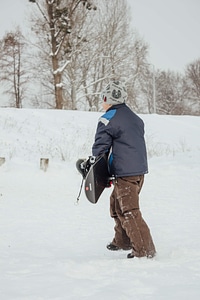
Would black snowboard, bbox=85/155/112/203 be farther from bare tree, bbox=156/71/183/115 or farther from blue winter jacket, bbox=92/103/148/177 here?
bare tree, bbox=156/71/183/115

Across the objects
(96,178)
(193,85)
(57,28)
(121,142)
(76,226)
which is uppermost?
(57,28)

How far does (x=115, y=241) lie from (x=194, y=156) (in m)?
8.97

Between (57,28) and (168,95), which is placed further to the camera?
(168,95)

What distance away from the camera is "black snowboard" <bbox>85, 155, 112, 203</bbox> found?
4.40m

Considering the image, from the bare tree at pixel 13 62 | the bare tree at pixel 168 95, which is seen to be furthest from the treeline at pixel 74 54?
the bare tree at pixel 168 95

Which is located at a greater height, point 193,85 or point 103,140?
point 193,85

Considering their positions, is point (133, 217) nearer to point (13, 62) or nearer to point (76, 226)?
point (76, 226)

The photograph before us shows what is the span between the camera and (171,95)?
196ft

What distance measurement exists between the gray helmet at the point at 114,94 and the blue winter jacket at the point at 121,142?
0.40 feet

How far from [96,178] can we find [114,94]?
85 centimetres

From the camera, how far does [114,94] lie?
4.48 metres

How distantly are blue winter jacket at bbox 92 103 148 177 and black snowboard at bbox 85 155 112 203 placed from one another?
9 centimetres

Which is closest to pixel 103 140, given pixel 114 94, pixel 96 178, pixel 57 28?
pixel 96 178

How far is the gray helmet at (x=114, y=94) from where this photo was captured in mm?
4484
